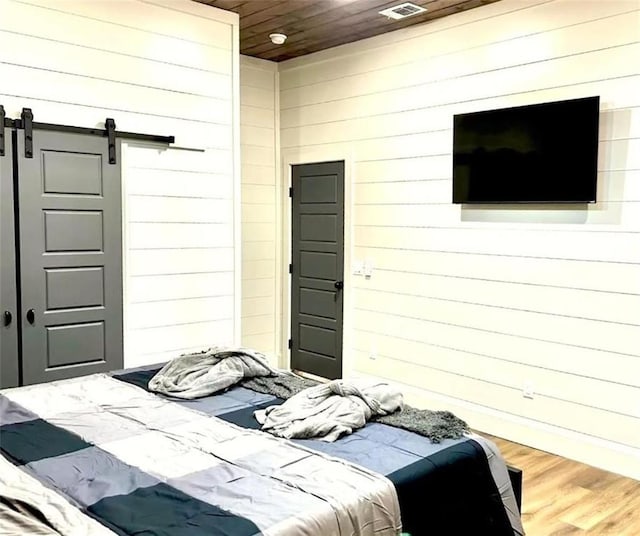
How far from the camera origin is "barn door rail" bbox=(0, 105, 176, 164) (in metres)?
3.71

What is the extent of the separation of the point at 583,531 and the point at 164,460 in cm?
215

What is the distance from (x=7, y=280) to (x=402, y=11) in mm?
3190

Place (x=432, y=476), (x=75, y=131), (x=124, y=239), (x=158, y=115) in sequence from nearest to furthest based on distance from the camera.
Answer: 1. (x=432, y=476)
2. (x=75, y=131)
3. (x=124, y=239)
4. (x=158, y=115)

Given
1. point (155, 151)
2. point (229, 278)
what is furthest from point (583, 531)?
point (155, 151)

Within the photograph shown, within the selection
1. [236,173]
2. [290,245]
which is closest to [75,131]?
[236,173]

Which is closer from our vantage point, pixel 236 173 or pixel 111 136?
pixel 111 136

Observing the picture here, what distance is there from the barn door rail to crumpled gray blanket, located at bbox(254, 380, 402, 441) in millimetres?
2284

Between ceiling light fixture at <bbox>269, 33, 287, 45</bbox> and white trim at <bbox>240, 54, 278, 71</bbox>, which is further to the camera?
white trim at <bbox>240, 54, 278, 71</bbox>

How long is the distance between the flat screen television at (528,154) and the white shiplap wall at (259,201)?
208 cm

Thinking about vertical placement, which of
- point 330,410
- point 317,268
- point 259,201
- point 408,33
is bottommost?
point 330,410

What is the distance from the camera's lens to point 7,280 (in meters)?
3.74

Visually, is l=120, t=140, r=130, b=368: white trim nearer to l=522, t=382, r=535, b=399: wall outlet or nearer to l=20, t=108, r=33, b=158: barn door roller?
l=20, t=108, r=33, b=158: barn door roller

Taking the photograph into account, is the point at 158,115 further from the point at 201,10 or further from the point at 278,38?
the point at 278,38

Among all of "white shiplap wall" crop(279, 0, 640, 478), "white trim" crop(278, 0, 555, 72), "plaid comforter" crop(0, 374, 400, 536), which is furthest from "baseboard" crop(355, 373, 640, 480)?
"white trim" crop(278, 0, 555, 72)
